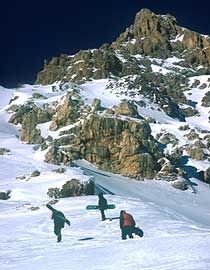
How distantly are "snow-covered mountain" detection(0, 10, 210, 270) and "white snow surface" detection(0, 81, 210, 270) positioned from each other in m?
0.06

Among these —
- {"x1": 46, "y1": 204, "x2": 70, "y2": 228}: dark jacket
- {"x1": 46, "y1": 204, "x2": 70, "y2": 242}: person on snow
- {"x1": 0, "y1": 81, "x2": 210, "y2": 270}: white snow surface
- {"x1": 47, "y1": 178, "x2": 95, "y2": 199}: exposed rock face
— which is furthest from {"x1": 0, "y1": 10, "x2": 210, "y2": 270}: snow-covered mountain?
{"x1": 46, "y1": 204, "x2": 70, "y2": 228}: dark jacket

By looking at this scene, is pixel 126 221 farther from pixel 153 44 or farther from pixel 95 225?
pixel 153 44

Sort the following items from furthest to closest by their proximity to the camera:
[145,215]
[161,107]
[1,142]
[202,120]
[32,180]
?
1. [202,120]
2. [161,107]
3. [1,142]
4. [32,180]
5. [145,215]

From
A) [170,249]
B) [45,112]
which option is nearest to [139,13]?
[45,112]

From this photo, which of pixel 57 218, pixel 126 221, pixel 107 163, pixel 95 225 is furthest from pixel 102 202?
pixel 107 163

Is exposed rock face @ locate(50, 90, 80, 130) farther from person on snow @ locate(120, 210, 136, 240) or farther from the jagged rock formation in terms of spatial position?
person on snow @ locate(120, 210, 136, 240)

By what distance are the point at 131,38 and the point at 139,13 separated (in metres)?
9.26

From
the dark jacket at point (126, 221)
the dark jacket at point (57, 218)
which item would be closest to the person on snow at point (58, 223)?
the dark jacket at point (57, 218)

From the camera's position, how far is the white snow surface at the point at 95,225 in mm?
16062

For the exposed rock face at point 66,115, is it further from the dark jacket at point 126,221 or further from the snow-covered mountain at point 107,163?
the dark jacket at point 126,221

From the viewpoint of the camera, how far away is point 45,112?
A: 89.8 m

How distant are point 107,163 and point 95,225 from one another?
45.6 metres

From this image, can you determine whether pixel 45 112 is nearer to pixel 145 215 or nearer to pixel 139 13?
pixel 145 215

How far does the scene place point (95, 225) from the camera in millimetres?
30156
